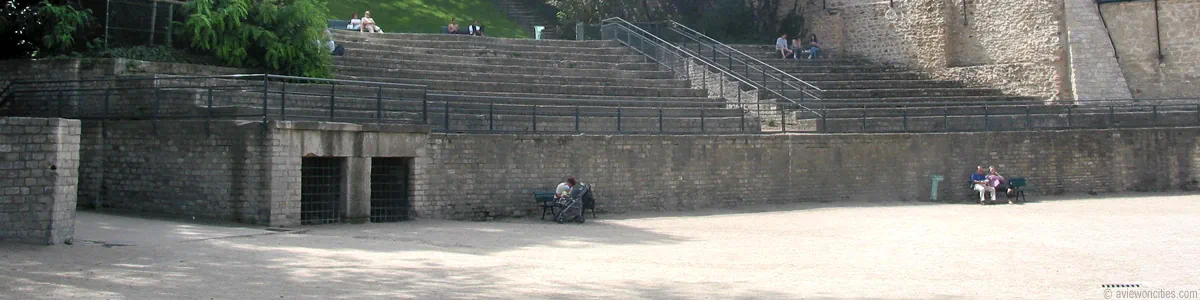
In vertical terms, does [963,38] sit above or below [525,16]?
below

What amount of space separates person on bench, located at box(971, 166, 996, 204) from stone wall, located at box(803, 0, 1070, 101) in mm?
6585

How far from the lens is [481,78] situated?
896 inches

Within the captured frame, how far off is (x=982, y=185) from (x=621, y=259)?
1178 cm

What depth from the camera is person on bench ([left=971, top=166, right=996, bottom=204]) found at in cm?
2194

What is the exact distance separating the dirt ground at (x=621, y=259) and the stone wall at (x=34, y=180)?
0.27 m

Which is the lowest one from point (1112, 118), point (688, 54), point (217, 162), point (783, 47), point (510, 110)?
point (217, 162)

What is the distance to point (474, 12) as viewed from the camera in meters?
36.8

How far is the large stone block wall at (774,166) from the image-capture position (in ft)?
59.3

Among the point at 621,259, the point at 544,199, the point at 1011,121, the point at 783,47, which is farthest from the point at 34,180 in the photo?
the point at 783,47

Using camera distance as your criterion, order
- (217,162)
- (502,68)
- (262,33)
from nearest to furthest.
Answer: (217,162), (262,33), (502,68)

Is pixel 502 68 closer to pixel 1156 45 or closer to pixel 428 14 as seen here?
pixel 428 14

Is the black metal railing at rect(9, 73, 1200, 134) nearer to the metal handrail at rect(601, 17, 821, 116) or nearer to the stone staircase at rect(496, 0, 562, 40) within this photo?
→ the metal handrail at rect(601, 17, 821, 116)

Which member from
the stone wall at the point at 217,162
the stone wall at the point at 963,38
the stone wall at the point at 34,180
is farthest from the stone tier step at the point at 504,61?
the stone wall at the point at 34,180

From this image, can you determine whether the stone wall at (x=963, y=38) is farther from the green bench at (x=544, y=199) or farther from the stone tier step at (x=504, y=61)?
the green bench at (x=544, y=199)
